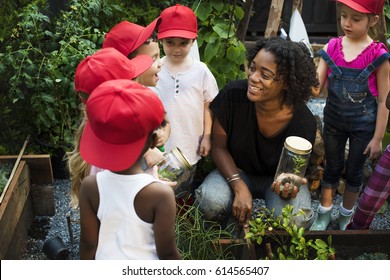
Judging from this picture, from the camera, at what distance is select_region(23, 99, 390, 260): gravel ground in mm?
2928

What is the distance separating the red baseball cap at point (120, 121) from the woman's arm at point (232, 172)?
0.91 m

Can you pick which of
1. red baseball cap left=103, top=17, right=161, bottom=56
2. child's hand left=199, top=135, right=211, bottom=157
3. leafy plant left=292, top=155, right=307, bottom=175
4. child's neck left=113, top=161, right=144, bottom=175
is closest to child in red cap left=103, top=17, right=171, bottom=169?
red baseball cap left=103, top=17, right=161, bottom=56

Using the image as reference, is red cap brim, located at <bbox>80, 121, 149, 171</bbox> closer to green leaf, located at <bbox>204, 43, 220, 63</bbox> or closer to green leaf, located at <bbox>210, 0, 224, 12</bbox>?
green leaf, located at <bbox>204, 43, 220, 63</bbox>

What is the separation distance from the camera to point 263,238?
241 cm

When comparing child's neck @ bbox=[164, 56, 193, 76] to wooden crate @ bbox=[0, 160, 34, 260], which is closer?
wooden crate @ bbox=[0, 160, 34, 260]

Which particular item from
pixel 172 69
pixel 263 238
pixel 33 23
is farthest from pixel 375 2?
pixel 33 23

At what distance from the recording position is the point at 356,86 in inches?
108

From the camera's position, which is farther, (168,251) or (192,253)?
(192,253)

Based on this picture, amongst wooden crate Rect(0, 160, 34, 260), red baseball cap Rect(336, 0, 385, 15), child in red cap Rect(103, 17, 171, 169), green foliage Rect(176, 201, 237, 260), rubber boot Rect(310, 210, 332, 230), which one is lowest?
rubber boot Rect(310, 210, 332, 230)

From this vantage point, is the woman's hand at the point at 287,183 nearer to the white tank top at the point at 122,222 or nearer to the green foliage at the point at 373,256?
the green foliage at the point at 373,256

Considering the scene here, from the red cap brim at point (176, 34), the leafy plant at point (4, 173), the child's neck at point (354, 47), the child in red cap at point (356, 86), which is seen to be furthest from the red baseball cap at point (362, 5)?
the leafy plant at point (4, 173)

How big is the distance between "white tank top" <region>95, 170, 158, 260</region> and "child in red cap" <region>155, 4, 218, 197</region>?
840 mm
